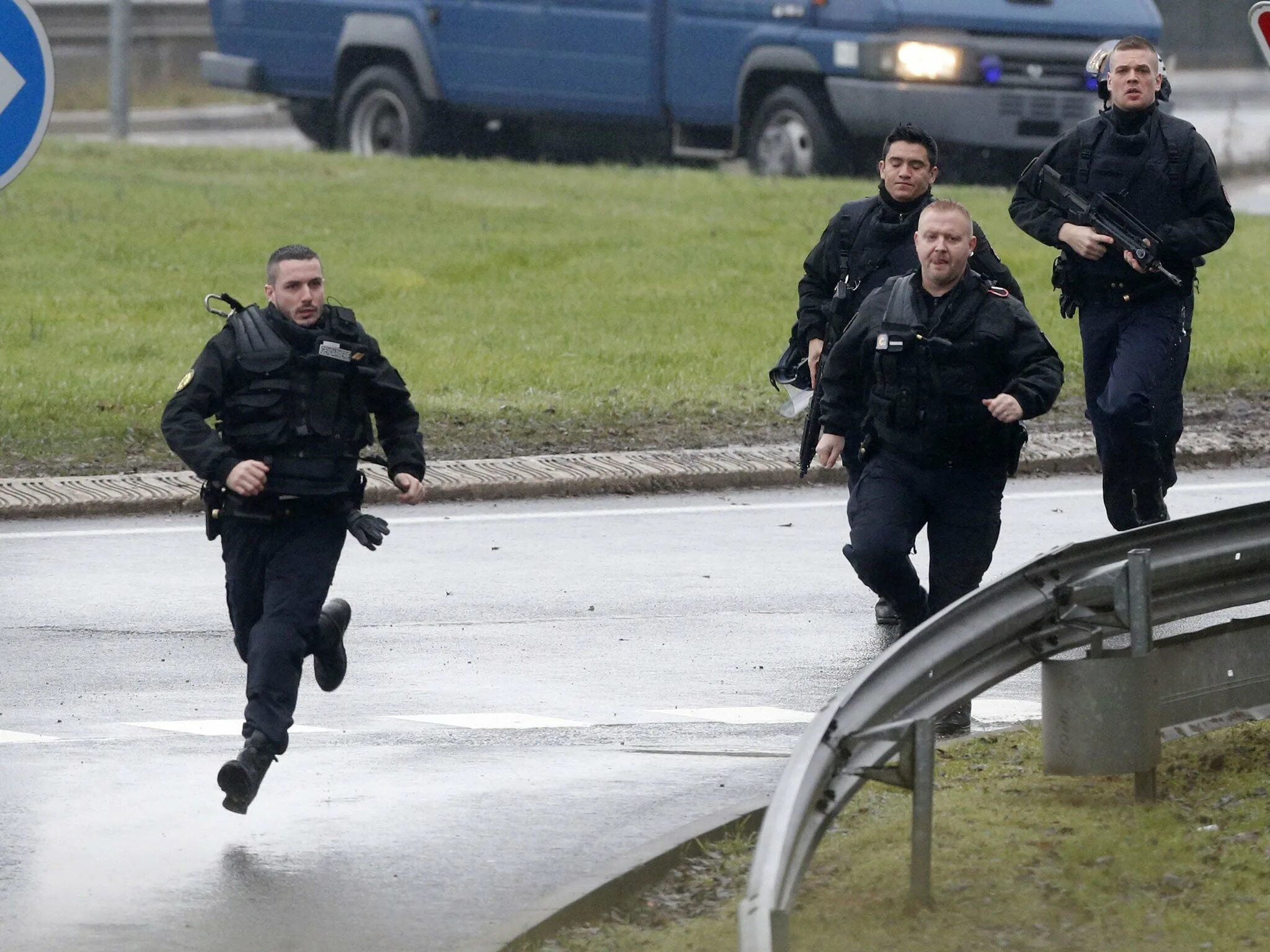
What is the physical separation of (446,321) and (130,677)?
821 centimetres

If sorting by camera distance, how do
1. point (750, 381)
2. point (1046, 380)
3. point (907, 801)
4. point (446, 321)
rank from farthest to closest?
1. point (446, 321)
2. point (750, 381)
3. point (1046, 380)
4. point (907, 801)

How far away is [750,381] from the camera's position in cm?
1496

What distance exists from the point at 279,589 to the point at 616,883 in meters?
1.52

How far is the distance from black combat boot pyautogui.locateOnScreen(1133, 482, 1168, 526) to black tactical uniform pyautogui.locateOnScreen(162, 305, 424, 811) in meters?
3.73

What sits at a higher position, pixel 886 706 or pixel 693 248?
pixel 886 706

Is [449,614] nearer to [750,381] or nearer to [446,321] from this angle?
[750,381]

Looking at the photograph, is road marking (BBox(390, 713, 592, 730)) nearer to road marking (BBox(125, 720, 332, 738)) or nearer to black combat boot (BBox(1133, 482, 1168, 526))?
road marking (BBox(125, 720, 332, 738))

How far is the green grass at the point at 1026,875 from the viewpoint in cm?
596

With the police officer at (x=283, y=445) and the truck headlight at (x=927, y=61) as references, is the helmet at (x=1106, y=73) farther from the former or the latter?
the truck headlight at (x=927, y=61)

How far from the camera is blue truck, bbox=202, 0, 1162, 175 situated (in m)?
21.1

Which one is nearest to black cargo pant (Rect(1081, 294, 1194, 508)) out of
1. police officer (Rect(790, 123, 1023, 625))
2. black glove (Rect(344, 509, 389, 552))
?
police officer (Rect(790, 123, 1023, 625))

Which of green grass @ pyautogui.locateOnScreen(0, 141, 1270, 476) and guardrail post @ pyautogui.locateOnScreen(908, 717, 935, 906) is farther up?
guardrail post @ pyautogui.locateOnScreen(908, 717, 935, 906)

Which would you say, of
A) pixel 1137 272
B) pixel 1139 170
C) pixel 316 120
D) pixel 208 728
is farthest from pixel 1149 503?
pixel 316 120

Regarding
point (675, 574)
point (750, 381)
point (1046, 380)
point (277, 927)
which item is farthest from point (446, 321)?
point (277, 927)
